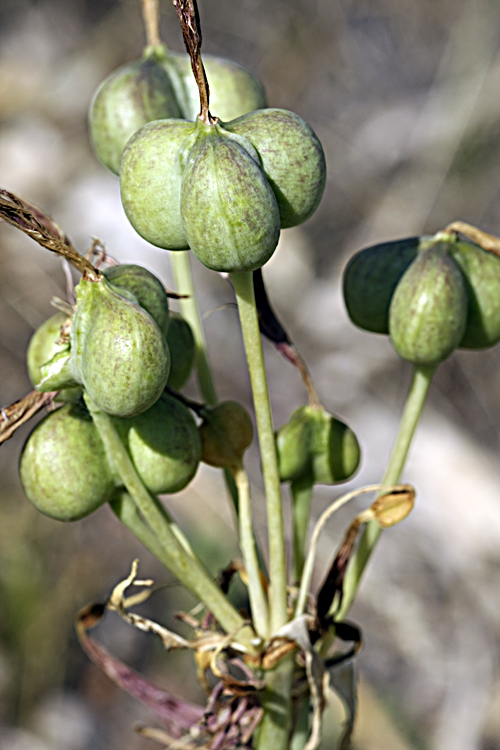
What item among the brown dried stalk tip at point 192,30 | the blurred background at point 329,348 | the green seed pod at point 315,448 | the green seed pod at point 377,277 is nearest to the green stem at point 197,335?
the green seed pod at point 315,448

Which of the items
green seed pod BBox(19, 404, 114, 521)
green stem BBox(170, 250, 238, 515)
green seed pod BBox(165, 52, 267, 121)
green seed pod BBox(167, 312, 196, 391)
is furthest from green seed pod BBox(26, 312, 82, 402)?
green seed pod BBox(165, 52, 267, 121)

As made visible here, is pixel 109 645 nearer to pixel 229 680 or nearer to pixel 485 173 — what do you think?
pixel 229 680

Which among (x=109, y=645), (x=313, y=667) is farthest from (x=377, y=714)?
(x=313, y=667)

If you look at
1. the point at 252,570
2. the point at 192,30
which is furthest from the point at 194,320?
the point at 192,30

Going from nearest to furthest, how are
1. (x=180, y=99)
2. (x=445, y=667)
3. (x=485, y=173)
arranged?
(x=180, y=99)
(x=445, y=667)
(x=485, y=173)

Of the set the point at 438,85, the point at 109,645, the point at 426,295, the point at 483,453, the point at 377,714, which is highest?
the point at 438,85

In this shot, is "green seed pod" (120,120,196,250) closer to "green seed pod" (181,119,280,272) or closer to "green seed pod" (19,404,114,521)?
"green seed pod" (181,119,280,272)
